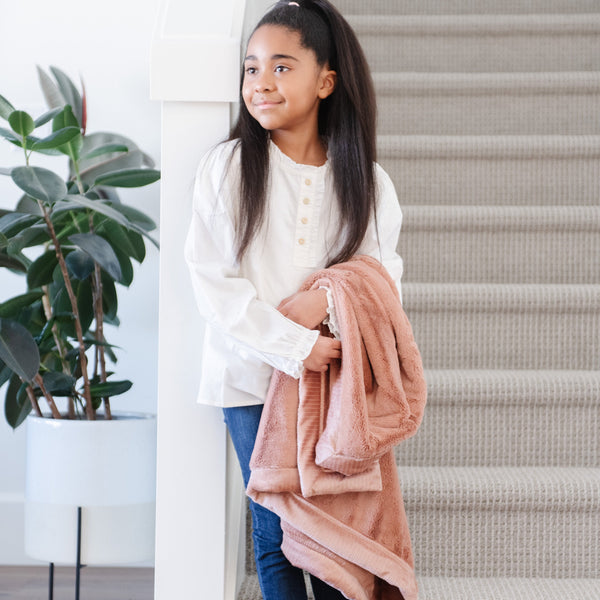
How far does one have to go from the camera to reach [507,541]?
150 cm

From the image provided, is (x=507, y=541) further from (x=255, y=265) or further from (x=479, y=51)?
(x=479, y=51)

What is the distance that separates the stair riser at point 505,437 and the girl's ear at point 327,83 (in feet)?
2.47

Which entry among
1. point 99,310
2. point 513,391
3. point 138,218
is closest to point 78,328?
point 99,310

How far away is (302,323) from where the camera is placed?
3.66 feet

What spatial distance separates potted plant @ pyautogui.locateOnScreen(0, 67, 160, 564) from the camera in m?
1.53

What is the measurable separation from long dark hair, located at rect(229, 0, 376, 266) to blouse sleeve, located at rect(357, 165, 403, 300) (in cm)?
3

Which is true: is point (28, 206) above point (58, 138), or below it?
below

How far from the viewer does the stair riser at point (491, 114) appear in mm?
2297

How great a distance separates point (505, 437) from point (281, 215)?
0.79 meters

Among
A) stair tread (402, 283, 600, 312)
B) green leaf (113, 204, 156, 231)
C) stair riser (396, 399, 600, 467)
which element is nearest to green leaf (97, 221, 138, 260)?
green leaf (113, 204, 156, 231)

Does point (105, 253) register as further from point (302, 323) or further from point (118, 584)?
point (118, 584)

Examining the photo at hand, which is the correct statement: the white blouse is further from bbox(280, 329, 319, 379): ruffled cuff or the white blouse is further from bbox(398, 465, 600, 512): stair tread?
bbox(398, 465, 600, 512): stair tread

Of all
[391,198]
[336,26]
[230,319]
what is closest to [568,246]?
[391,198]

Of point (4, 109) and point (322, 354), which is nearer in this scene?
point (322, 354)
